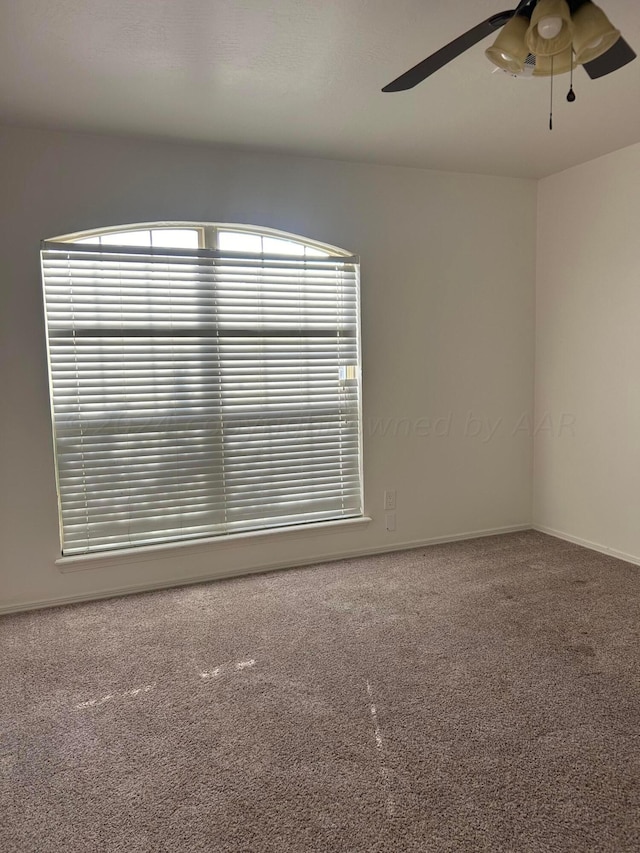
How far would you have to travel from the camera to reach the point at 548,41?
1.58 m

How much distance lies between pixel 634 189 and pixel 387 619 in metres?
2.97

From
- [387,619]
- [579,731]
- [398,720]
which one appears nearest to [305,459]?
[387,619]

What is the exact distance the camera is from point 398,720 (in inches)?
82.0

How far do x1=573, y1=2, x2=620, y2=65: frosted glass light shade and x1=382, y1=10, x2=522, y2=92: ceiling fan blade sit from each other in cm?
18

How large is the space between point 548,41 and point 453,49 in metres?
0.27

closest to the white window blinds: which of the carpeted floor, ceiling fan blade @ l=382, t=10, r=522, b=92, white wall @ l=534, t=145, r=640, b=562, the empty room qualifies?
the empty room

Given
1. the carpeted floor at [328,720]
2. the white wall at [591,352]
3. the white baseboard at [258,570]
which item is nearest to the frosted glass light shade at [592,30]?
the carpeted floor at [328,720]

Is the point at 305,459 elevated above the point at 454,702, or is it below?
above

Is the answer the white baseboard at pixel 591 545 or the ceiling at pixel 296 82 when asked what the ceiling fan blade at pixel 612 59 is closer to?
the ceiling at pixel 296 82

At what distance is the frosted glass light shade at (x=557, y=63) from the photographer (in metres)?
1.67

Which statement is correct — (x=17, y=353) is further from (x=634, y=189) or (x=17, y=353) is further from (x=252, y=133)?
(x=634, y=189)

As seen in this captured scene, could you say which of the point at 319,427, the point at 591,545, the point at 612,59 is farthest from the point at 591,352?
the point at 612,59

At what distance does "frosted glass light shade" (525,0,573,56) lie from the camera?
4.91 feet

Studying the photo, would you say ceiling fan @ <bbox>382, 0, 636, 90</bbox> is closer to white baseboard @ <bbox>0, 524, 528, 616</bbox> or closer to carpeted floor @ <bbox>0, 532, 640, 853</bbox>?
carpeted floor @ <bbox>0, 532, 640, 853</bbox>
